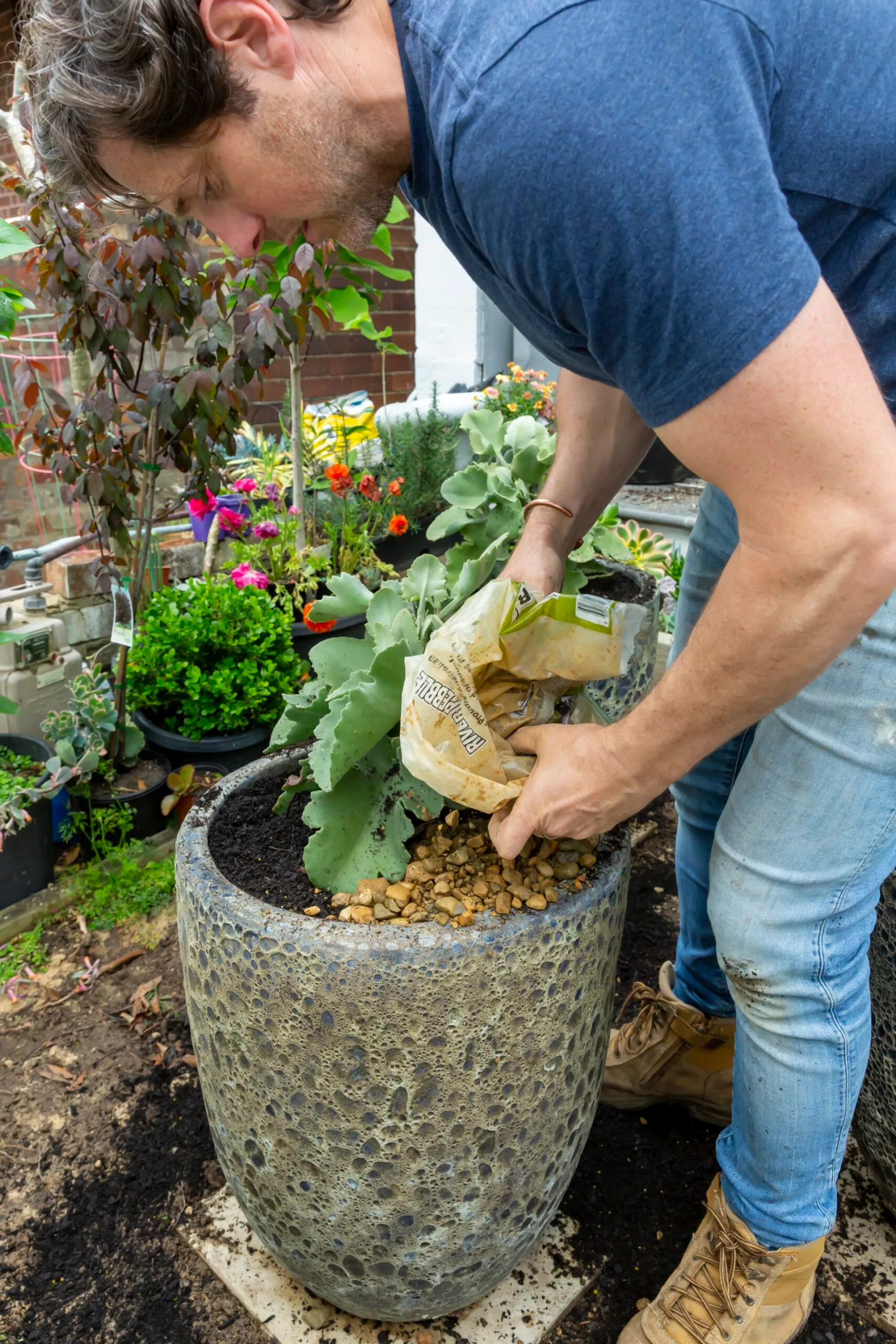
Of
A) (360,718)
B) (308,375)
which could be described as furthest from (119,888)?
(308,375)

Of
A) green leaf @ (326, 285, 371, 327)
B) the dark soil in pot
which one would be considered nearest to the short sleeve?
the dark soil in pot

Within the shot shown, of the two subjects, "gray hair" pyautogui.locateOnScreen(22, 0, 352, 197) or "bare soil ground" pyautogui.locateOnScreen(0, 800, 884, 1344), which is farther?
"bare soil ground" pyautogui.locateOnScreen(0, 800, 884, 1344)

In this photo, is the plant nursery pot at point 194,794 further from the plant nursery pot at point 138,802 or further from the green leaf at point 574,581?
the green leaf at point 574,581

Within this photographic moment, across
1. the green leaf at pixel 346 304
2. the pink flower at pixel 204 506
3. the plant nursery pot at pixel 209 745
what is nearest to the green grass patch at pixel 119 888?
the plant nursery pot at pixel 209 745

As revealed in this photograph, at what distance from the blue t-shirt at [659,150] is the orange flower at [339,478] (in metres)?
2.46

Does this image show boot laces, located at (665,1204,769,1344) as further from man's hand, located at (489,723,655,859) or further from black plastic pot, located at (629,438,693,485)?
black plastic pot, located at (629,438,693,485)

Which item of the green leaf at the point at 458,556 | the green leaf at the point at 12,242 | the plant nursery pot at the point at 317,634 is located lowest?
the plant nursery pot at the point at 317,634

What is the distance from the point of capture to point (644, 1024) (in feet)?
5.68

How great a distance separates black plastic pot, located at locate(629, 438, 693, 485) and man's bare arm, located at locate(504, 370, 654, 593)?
113 inches

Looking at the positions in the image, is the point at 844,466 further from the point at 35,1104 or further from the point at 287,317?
the point at 287,317

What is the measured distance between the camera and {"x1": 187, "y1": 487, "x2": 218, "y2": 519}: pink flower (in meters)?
2.68

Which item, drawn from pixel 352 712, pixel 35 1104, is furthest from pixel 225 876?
pixel 35 1104

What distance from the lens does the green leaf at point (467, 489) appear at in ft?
7.47

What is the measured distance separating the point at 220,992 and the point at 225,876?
151 mm
